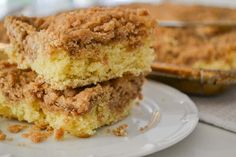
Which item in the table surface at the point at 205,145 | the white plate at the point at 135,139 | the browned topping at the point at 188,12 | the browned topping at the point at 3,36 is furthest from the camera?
the browned topping at the point at 188,12

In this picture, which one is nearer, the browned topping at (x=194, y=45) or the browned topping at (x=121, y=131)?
the browned topping at (x=121, y=131)

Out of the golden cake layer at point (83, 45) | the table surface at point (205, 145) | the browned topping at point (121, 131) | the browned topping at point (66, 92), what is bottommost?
the table surface at point (205, 145)

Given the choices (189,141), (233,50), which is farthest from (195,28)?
(189,141)

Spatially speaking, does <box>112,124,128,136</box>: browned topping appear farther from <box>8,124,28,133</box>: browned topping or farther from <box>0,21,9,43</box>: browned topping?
<box>0,21,9,43</box>: browned topping

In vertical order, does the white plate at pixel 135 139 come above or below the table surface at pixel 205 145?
above

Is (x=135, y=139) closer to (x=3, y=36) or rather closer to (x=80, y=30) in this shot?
(x=80, y=30)

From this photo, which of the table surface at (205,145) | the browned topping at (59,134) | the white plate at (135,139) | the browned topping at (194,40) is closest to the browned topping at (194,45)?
the browned topping at (194,40)

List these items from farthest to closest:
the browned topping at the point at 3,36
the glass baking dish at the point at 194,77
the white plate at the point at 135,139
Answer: the browned topping at the point at 3,36, the glass baking dish at the point at 194,77, the white plate at the point at 135,139

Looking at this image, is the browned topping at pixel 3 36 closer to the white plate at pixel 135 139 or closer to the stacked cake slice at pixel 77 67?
the stacked cake slice at pixel 77 67

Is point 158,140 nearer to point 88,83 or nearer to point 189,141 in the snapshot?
point 189,141
